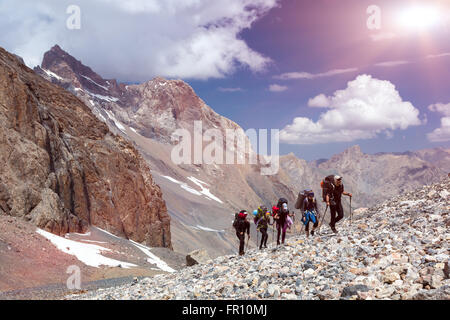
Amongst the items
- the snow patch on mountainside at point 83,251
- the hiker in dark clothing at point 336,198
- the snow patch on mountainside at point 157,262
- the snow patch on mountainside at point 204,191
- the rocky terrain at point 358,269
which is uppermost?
the snow patch on mountainside at point 204,191

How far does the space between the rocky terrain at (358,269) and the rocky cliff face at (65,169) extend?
28.0m

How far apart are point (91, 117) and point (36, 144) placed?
62.7 ft

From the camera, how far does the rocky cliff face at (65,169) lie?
121 feet

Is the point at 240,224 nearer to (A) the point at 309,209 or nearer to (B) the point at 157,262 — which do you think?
(A) the point at 309,209

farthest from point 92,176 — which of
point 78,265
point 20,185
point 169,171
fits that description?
point 169,171

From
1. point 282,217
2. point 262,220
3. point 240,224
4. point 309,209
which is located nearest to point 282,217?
point 282,217

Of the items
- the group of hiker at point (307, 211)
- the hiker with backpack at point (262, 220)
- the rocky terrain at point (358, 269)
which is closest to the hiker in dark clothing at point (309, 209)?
the group of hiker at point (307, 211)

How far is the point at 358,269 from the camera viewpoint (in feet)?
32.0

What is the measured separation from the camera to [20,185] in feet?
120

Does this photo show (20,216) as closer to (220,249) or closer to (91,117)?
(91,117)

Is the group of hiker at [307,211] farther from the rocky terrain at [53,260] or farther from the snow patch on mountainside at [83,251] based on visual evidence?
the snow patch on mountainside at [83,251]

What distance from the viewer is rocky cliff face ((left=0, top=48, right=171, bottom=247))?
1457 inches
